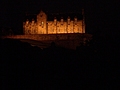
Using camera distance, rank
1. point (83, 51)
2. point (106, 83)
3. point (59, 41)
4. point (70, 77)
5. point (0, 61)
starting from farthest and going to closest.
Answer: point (59, 41) < point (0, 61) < point (83, 51) < point (70, 77) < point (106, 83)

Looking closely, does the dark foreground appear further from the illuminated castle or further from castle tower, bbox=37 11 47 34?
the illuminated castle

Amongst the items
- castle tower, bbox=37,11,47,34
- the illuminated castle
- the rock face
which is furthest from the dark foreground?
the illuminated castle

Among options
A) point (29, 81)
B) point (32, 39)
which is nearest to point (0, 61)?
point (29, 81)

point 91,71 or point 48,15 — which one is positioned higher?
point 48,15

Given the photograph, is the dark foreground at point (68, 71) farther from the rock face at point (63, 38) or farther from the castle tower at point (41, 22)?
the castle tower at point (41, 22)

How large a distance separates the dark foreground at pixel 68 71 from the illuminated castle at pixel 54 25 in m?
39.2

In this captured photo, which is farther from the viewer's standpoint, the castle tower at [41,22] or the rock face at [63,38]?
the castle tower at [41,22]

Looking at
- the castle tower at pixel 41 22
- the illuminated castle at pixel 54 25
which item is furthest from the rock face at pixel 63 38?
the illuminated castle at pixel 54 25

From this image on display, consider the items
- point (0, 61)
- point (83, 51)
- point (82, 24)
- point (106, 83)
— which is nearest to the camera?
point (106, 83)

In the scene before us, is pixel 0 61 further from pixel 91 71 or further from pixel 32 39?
pixel 32 39

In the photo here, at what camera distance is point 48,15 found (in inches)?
3248

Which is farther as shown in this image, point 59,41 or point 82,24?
point 82,24

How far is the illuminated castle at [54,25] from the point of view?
7969 cm

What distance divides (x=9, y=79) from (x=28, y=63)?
6.93 meters
